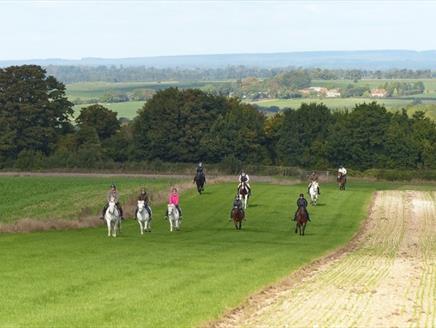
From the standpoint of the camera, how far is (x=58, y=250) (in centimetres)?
2947

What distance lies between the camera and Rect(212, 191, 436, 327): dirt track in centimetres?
1833

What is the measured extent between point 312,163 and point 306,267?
76.1 metres

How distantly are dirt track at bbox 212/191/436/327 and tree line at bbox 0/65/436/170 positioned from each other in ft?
206

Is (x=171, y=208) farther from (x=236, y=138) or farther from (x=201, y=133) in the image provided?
(x=236, y=138)

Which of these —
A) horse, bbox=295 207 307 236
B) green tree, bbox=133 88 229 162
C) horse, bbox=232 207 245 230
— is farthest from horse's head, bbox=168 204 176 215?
green tree, bbox=133 88 229 162

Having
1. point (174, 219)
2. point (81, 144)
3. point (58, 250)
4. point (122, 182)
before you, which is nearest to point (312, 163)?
point (81, 144)

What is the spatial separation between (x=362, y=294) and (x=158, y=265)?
23.1 ft

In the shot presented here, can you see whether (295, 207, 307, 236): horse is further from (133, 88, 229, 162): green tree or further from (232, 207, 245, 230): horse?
(133, 88, 229, 162): green tree

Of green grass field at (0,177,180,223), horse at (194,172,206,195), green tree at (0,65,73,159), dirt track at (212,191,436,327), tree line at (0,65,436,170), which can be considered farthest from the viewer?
tree line at (0,65,436,170)

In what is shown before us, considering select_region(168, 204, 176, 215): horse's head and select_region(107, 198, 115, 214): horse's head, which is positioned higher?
select_region(107, 198, 115, 214): horse's head

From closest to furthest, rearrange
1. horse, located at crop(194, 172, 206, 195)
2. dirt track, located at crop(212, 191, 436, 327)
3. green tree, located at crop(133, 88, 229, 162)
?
dirt track, located at crop(212, 191, 436, 327) → horse, located at crop(194, 172, 206, 195) → green tree, located at crop(133, 88, 229, 162)

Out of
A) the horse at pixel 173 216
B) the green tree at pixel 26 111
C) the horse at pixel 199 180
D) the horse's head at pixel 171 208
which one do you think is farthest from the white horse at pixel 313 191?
the green tree at pixel 26 111

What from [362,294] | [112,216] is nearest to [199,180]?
[112,216]

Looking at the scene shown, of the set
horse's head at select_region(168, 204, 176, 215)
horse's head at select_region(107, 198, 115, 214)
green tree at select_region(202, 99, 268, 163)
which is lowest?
green tree at select_region(202, 99, 268, 163)
